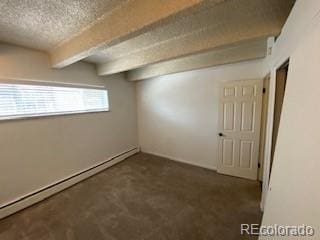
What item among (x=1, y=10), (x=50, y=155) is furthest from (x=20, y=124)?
(x=1, y=10)

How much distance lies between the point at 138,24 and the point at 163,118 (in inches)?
113

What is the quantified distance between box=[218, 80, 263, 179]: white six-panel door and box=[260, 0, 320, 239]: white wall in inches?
63.7

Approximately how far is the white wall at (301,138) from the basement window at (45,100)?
3201 millimetres

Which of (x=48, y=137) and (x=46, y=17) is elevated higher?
(x=46, y=17)

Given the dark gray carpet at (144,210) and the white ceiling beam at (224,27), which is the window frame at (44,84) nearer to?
the dark gray carpet at (144,210)

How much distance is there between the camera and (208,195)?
241 cm

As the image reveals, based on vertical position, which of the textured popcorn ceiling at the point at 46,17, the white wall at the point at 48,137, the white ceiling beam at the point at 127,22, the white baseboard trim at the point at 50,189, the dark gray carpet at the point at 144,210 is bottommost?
the dark gray carpet at the point at 144,210

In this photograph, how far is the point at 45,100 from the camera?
2488 mm

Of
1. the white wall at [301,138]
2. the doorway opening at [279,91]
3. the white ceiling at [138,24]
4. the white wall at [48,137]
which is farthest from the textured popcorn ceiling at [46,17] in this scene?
the doorway opening at [279,91]

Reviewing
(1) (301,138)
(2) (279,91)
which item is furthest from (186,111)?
(1) (301,138)

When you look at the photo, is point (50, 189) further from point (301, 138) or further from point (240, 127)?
point (240, 127)

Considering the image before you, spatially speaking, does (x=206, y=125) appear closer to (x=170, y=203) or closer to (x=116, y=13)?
(x=170, y=203)

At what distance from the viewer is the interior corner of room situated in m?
1.07

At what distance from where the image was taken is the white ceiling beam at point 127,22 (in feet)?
3.66
